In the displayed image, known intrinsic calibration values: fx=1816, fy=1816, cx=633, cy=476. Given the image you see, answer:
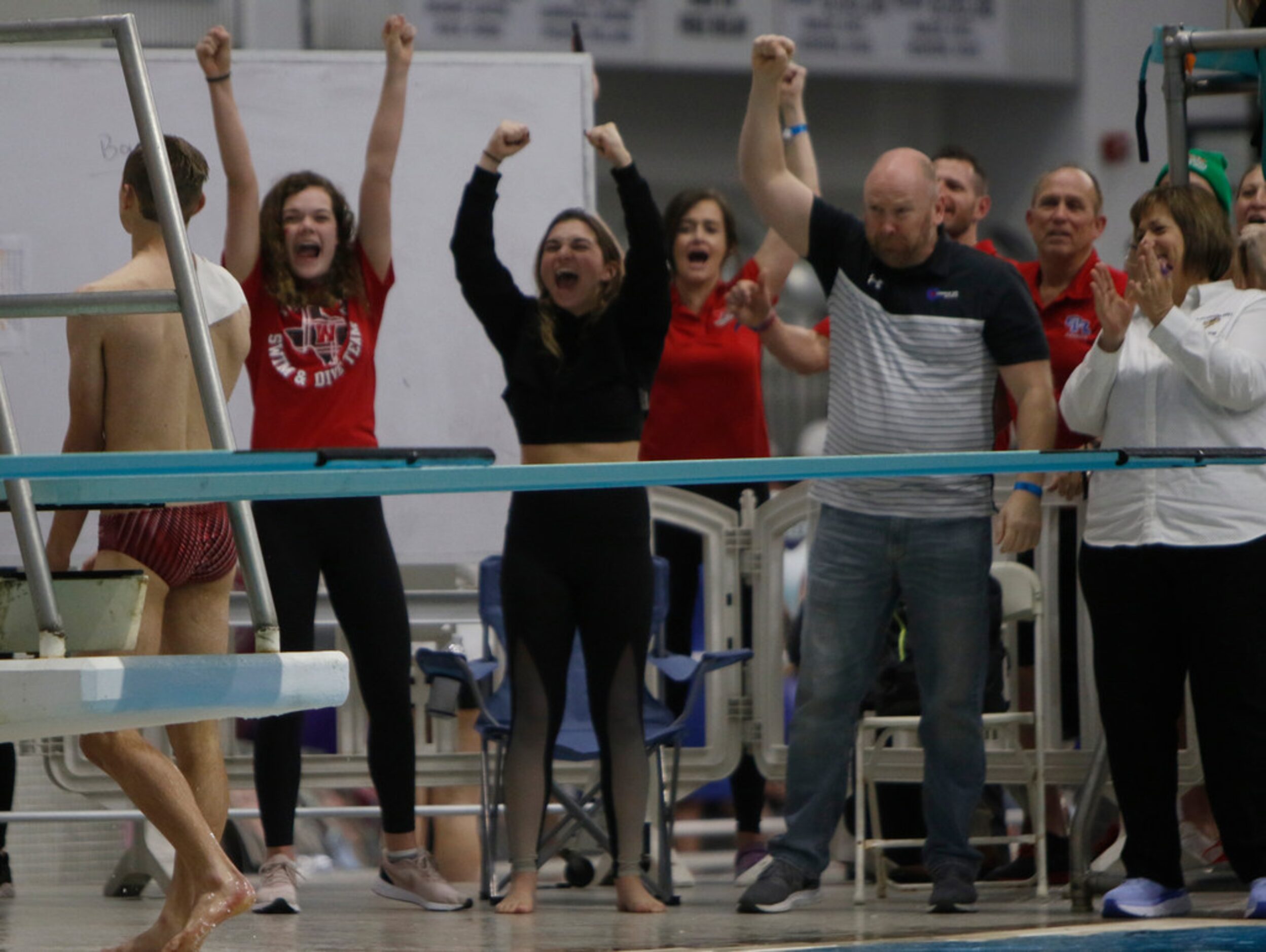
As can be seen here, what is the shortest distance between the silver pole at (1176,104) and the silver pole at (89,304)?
113 inches

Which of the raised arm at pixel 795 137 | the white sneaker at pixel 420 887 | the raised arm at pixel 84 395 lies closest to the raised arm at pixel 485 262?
the raised arm at pixel 795 137

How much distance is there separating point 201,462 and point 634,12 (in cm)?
1154

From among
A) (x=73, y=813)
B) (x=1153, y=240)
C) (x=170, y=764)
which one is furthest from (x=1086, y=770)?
(x=73, y=813)


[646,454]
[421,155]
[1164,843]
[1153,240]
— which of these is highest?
[421,155]

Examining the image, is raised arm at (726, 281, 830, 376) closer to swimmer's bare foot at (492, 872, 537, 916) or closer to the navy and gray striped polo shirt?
the navy and gray striped polo shirt

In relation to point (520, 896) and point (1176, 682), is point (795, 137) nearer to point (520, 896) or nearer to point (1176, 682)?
point (1176, 682)

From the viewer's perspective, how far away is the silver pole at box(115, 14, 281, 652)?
292 cm

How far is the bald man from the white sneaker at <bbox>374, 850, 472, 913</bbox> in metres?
0.77

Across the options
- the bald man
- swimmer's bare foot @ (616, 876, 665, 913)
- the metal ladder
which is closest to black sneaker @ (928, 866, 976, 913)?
the bald man

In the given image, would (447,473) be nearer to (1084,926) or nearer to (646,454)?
(1084,926)

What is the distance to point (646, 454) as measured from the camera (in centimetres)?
573

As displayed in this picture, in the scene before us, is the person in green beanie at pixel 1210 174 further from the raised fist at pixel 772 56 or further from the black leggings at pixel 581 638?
the black leggings at pixel 581 638

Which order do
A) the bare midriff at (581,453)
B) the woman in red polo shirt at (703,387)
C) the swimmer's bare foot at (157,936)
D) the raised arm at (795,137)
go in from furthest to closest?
the woman in red polo shirt at (703,387) → the raised arm at (795,137) → the bare midriff at (581,453) → the swimmer's bare foot at (157,936)

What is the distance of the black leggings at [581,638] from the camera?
15.3 ft
